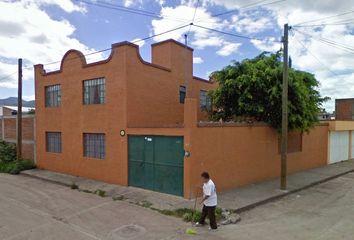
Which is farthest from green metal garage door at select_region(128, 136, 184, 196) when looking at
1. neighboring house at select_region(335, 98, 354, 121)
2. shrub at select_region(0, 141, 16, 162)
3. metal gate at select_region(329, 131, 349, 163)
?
neighboring house at select_region(335, 98, 354, 121)

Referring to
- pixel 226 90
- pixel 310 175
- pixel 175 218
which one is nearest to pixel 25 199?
pixel 175 218

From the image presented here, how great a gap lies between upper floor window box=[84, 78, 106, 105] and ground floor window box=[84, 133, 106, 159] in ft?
5.44

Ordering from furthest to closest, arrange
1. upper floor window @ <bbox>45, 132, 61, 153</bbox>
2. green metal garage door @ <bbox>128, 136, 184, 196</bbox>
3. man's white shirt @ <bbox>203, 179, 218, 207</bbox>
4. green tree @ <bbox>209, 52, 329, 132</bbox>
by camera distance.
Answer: upper floor window @ <bbox>45, 132, 61, 153</bbox>
green tree @ <bbox>209, 52, 329, 132</bbox>
green metal garage door @ <bbox>128, 136, 184, 196</bbox>
man's white shirt @ <bbox>203, 179, 218, 207</bbox>

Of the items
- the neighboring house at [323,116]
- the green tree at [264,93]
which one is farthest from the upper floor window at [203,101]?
the neighboring house at [323,116]

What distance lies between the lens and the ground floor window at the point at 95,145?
571 inches

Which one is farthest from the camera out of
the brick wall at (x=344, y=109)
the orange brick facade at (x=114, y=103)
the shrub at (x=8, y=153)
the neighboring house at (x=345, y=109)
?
the brick wall at (x=344, y=109)

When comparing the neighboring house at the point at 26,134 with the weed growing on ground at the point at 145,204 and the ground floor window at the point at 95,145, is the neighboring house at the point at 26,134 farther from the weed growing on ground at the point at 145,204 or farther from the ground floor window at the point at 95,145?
the weed growing on ground at the point at 145,204

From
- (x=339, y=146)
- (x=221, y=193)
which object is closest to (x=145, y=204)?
(x=221, y=193)

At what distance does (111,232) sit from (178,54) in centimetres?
1161

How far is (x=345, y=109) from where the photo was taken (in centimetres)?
3862

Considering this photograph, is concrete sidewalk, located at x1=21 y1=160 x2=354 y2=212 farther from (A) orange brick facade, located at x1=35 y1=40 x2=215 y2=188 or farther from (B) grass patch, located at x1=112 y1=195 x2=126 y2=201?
(A) orange brick facade, located at x1=35 y1=40 x2=215 y2=188

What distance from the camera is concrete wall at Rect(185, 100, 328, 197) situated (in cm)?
1084

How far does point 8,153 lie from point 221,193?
16.1m

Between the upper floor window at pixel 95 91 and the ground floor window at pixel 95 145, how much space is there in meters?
1.66
